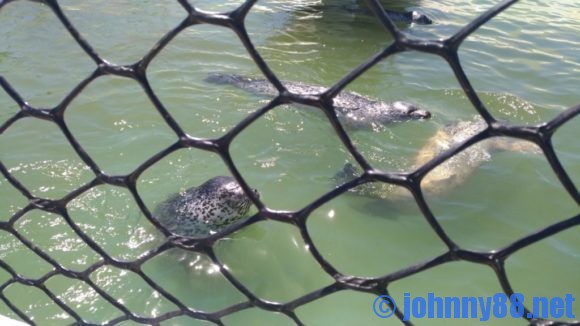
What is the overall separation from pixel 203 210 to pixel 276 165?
0.98m

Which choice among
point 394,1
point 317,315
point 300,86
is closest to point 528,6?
point 394,1

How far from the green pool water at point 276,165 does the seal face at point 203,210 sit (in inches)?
6.2

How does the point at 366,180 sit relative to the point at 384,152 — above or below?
above

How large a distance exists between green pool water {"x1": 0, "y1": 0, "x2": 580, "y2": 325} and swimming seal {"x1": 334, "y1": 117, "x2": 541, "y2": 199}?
8cm

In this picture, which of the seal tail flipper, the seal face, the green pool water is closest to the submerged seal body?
the green pool water

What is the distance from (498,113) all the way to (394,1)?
559 cm

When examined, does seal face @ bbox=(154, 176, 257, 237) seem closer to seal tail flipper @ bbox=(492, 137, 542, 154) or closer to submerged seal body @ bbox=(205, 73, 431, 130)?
submerged seal body @ bbox=(205, 73, 431, 130)

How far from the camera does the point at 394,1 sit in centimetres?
1027

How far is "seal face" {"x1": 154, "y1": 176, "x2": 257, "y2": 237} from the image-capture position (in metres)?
3.49

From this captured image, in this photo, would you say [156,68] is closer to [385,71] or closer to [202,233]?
[385,71]

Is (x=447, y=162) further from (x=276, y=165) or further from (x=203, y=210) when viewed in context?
(x=203, y=210)

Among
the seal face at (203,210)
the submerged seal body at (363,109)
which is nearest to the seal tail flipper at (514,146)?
the submerged seal body at (363,109)

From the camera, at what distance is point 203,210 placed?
353cm

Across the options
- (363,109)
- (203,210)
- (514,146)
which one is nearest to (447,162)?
(514,146)
